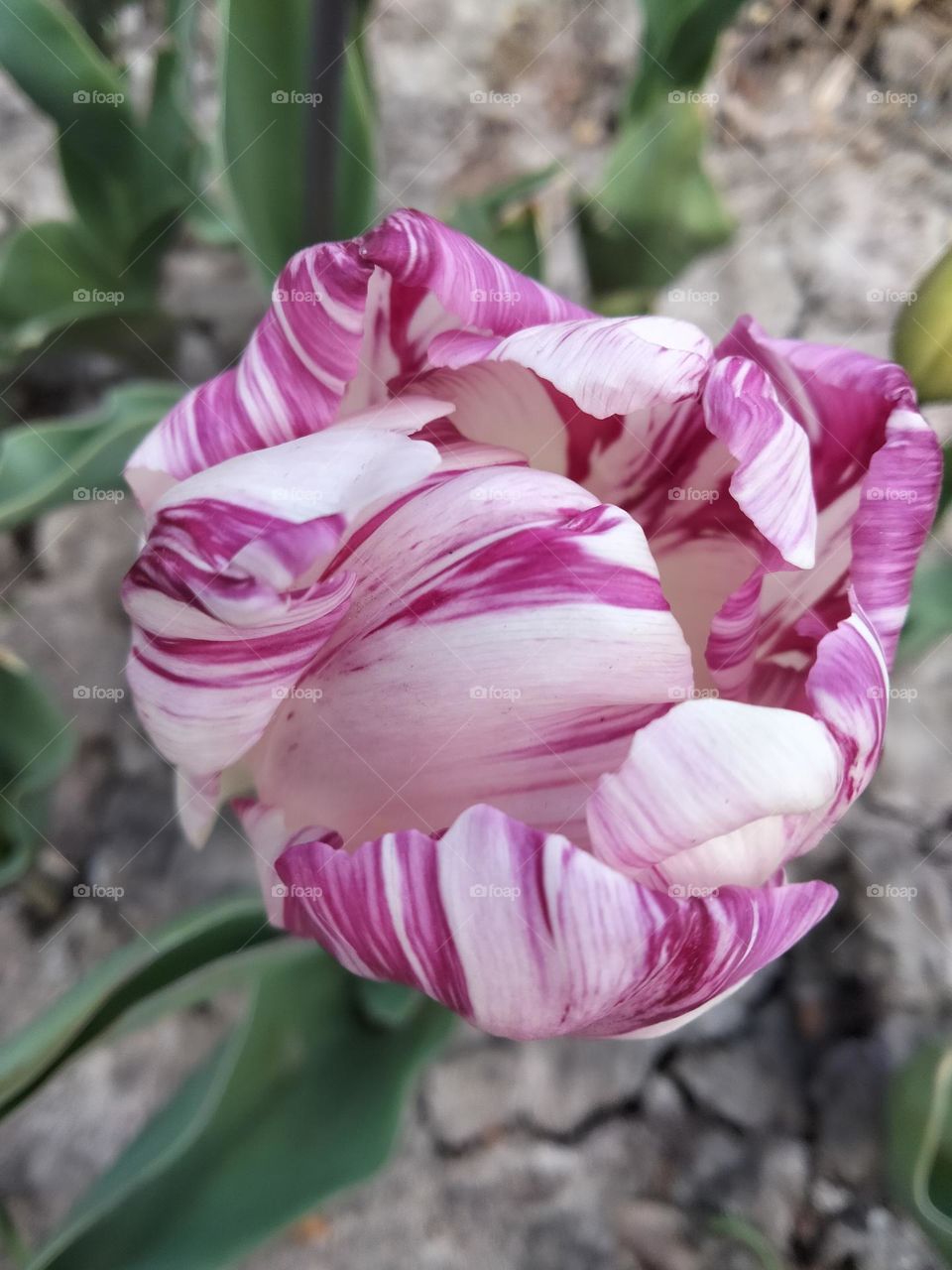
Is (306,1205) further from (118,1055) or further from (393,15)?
(393,15)

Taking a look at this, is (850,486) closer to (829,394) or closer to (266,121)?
(829,394)

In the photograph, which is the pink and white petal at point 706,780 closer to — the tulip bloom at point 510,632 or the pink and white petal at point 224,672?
the tulip bloom at point 510,632

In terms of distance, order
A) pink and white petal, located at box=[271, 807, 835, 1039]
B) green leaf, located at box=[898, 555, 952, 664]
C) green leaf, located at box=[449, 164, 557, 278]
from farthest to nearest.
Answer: green leaf, located at box=[449, 164, 557, 278], green leaf, located at box=[898, 555, 952, 664], pink and white petal, located at box=[271, 807, 835, 1039]

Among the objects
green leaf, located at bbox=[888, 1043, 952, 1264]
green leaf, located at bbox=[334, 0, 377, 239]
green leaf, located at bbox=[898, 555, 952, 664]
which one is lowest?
green leaf, located at bbox=[888, 1043, 952, 1264]

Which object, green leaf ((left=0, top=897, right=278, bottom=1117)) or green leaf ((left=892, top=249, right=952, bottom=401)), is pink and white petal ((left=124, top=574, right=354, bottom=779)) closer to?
green leaf ((left=0, top=897, right=278, bottom=1117))

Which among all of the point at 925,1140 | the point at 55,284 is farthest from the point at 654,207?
the point at 925,1140

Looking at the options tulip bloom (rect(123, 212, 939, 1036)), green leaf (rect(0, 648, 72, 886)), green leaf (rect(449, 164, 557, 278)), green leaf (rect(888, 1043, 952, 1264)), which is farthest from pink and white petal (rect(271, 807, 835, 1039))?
green leaf (rect(449, 164, 557, 278))

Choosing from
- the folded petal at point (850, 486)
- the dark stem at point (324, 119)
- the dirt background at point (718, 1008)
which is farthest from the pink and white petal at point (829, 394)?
the dirt background at point (718, 1008)
